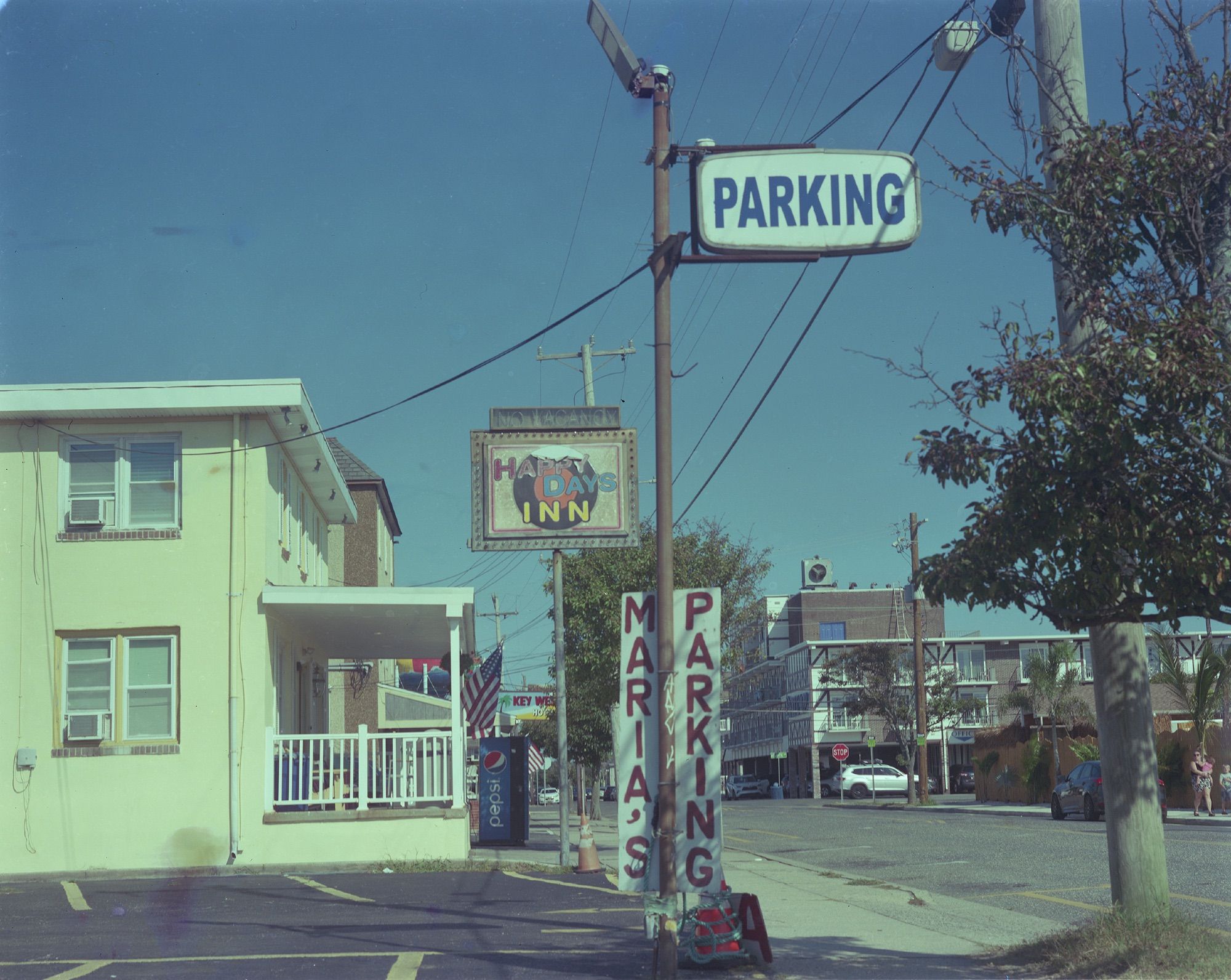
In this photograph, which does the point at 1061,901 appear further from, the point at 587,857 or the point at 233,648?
the point at 233,648

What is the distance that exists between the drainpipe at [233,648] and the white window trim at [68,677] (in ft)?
4.71

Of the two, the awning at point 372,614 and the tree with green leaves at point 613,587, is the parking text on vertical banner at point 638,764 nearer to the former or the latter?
the awning at point 372,614

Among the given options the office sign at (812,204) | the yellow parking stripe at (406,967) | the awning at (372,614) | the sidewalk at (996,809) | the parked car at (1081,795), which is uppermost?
the office sign at (812,204)

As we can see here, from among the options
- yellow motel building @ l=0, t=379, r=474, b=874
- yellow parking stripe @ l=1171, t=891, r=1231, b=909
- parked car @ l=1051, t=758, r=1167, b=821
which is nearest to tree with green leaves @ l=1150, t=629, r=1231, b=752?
parked car @ l=1051, t=758, r=1167, b=821

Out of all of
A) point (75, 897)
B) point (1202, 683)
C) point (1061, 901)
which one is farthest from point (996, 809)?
point (75, 897)

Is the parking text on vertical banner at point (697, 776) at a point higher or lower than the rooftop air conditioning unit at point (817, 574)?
lower

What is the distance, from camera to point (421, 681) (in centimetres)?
4225

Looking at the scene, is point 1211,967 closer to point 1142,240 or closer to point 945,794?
point 1142,240

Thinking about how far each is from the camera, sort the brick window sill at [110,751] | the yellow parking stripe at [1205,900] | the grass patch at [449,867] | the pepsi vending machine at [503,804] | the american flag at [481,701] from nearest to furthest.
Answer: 1. the yellow parking stripe at [1205,900]
2. the brick window sill at [110,751]
3. the grass patch at [449,867]
4. the pepsi vending machine at [503,804]
5. the american flag at [481,701]

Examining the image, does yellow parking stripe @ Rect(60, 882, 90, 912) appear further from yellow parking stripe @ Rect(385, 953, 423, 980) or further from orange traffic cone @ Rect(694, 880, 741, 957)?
orange traffic cone @ Rect(694, 880, 741, 957)

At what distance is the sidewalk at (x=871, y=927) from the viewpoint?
8594mm

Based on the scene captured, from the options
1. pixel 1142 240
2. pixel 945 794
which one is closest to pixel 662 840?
pixel 1142 240

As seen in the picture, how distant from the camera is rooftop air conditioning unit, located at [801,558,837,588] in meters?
91.7

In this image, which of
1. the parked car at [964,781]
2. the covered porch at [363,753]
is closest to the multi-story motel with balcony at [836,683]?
the parked car at [964,781]
